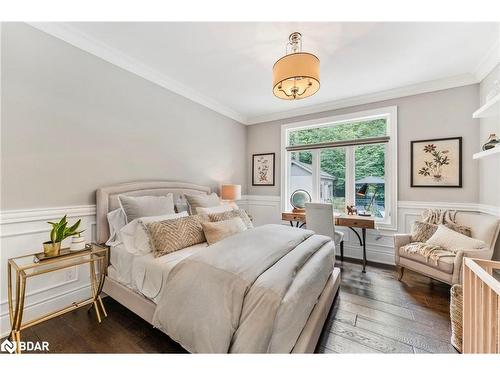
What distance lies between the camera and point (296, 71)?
1696 mm

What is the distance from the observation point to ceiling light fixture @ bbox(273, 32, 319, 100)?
5.56 feet

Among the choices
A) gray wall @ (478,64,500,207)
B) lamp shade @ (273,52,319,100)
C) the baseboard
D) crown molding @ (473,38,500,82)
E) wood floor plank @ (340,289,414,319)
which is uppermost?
crown molding @ (473,38,500,82)

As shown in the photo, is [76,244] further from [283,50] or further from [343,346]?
[283,50]

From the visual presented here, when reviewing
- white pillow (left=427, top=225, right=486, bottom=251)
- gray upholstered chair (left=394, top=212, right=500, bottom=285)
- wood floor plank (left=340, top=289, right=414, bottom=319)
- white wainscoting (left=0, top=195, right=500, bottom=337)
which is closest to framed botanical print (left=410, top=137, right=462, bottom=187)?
white wainscoting (left=0, top=195, right=500, bottom=337)

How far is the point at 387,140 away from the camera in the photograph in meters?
3.21

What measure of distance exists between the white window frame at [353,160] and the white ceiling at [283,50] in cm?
39

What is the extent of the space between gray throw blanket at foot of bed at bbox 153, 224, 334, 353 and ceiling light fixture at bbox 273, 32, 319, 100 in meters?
1.41

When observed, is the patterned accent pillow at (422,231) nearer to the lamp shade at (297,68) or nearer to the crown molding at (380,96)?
the crown molding at (380,96)

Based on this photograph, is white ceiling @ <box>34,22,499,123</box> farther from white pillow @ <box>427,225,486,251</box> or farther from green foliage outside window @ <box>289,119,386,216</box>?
white pillow @ <box>427,225,486,251</box>

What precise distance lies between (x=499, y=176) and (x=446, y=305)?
1480 mm

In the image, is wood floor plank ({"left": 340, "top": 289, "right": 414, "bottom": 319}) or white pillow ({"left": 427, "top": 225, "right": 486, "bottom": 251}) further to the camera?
white pillow ({"left": 427, "top": 225, "right": 486, "bottom": 251})

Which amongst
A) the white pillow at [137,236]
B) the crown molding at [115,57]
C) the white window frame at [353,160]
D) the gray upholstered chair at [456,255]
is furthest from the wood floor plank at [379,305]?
the crown molding at [115,57]

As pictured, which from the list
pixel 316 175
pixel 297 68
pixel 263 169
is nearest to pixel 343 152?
pixel 316 175
